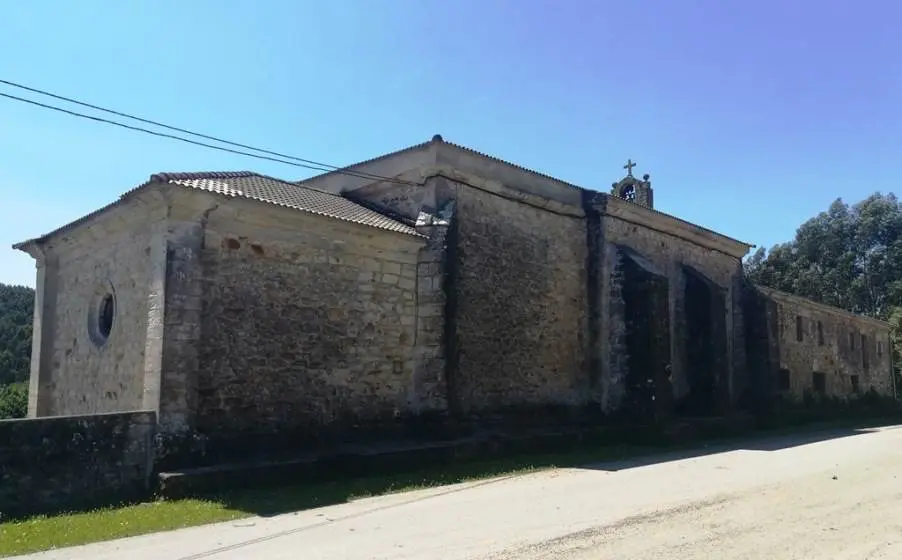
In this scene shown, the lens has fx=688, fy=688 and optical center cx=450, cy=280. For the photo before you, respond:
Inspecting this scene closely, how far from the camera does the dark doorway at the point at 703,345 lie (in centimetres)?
1959

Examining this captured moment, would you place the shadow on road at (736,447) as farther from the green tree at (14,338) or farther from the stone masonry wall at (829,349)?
the green tree at (14,338)

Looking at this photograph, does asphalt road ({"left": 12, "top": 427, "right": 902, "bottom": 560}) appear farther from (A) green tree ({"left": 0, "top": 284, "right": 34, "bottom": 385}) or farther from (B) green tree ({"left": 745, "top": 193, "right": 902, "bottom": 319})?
(B) green tree ({"left": 745, "top": 193, "right": 902, "bottom": 319})

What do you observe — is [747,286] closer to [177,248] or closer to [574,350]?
[574,350]

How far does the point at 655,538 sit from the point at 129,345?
27.1 ft

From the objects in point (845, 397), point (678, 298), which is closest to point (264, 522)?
point (678, 298)

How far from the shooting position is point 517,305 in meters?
14.9

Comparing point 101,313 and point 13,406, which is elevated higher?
point 101,313

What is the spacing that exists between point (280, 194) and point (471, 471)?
5.98 metres

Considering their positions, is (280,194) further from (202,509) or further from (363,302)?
(202,509)

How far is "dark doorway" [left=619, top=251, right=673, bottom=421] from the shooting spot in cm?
1571

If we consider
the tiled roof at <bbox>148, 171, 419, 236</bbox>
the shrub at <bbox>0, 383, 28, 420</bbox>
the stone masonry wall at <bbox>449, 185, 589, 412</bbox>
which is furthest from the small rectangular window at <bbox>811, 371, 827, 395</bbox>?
the shrub at <bbox>0, 383, 28, 420</bbox>

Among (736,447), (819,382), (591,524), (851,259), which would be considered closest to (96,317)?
(591,524)

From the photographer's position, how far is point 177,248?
32.0 ft

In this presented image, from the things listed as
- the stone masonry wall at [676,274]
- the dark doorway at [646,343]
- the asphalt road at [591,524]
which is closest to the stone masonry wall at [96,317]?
the asphalt road at [591,524]
